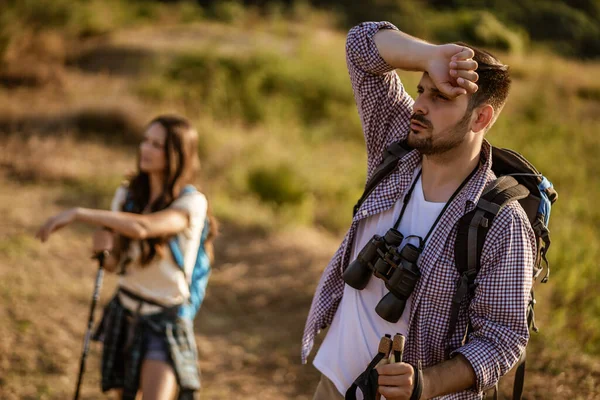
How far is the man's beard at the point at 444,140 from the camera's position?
87.3 inches

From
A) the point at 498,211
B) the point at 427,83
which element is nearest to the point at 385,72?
the point at 427,83

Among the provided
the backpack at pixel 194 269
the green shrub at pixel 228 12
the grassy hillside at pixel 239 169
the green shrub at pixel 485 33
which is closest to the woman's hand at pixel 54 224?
the backpack at pixel 194 269

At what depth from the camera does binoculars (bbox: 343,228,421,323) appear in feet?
7.14

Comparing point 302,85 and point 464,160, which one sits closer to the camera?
point 464,160

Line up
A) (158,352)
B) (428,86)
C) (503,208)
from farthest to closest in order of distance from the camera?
(158,352)
(428,86)
(503,208)

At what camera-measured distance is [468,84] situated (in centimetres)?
210

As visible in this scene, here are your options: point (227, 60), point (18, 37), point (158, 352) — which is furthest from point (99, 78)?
point (158, 352)

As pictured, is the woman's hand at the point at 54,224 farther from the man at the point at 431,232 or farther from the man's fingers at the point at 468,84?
the man's fingers at the point at 468,84

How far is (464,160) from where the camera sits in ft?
7.52

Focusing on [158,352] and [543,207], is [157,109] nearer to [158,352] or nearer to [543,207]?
[158,352]

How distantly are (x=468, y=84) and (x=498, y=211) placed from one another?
0.37 m

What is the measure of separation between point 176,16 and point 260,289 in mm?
16662

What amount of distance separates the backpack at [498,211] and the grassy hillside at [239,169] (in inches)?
96.0

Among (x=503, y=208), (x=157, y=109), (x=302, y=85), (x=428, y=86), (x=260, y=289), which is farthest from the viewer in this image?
(x=302, y=85)
